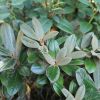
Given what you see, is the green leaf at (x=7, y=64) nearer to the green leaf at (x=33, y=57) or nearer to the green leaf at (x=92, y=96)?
the green leaf at (x=33, y=57)

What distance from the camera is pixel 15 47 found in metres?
0.49

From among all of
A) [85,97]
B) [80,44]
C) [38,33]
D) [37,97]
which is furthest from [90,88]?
[37,97]

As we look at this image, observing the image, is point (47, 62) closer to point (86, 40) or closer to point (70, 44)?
point (70, 44)

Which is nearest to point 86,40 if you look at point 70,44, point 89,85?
point 70,44

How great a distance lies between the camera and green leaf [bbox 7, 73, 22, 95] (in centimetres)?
41

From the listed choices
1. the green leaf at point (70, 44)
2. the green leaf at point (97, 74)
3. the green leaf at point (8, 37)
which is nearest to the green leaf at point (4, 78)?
the green leaf at point (8, 37)

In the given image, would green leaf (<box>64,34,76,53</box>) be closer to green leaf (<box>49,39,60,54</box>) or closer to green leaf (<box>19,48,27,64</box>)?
green leaf (<box>49,39,60,54</box>)

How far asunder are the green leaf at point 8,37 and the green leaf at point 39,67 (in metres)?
0.15

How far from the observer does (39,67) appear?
415mm

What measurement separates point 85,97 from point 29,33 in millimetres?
365

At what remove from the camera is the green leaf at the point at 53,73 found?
36 centimetres

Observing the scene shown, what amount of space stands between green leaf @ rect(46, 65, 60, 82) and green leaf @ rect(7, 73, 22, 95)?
6.5 inches

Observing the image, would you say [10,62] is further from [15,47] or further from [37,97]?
[37,97]

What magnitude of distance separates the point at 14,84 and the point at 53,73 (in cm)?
19
